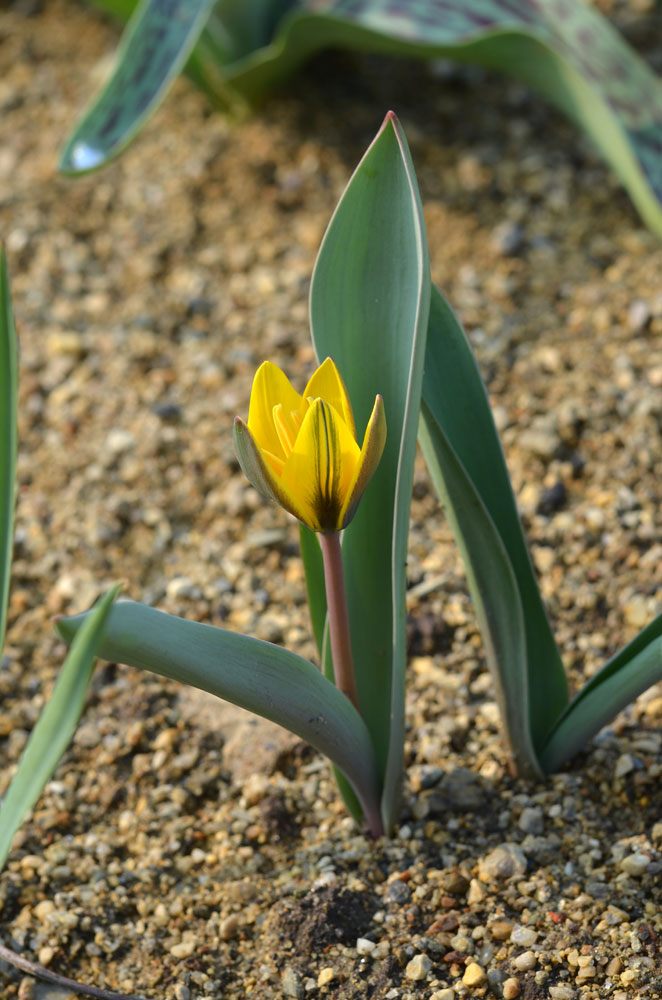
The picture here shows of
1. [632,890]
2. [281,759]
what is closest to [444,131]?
[281,759]

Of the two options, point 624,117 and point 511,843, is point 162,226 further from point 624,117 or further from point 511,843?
point 511,843

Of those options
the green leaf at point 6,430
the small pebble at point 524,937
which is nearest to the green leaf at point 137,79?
the green leaf at point 6,430

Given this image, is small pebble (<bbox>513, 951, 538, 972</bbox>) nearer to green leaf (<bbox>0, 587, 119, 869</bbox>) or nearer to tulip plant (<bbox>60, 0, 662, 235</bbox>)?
green leaf (<bbox>0, 587, 119, 869</bbox>)

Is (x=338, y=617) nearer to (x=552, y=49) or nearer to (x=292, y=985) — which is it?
(x=292, y=985)

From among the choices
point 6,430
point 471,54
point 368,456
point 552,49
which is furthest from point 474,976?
point 471,54

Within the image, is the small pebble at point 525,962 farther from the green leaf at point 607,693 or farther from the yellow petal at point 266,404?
the yellow petal at point 266,404

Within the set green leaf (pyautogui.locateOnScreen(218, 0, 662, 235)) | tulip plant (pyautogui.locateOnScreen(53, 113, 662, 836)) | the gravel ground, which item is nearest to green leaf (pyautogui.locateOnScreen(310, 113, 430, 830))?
tulip plant (pyautogui.locateOnScreen(53, 113, 662, 836))
